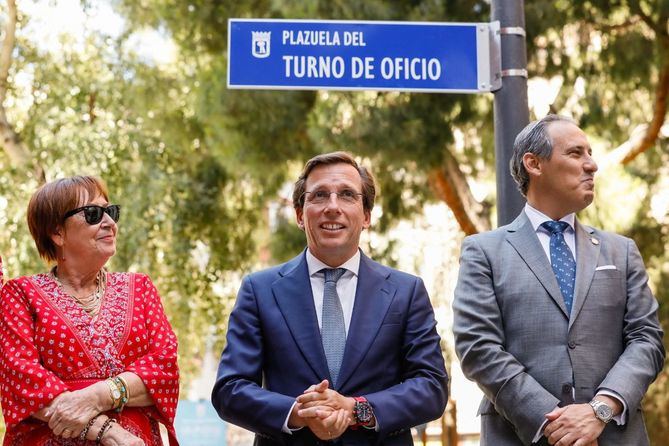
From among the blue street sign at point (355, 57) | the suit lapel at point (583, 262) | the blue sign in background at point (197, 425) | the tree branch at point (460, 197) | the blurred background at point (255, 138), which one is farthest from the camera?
the blue sign in background at point (197, 425)

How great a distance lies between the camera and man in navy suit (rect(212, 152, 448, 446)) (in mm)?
3127

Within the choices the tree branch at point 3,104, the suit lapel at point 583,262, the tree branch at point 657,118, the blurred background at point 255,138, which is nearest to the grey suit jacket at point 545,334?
the suit lapel at point 583,262

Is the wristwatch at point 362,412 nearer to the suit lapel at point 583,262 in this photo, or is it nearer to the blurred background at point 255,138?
the suit lapel at point 583,262

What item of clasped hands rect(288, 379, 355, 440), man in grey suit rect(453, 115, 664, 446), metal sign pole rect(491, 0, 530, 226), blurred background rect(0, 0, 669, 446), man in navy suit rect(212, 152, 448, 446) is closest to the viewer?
clasped hands rect(288, 379, 355, 440)

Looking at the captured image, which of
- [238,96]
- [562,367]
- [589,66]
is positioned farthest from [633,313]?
[238,96]

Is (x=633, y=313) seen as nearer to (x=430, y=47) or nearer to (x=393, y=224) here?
(x=430, y=47)

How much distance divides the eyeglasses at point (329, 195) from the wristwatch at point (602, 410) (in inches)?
42.6

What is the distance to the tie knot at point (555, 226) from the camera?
11.8 feet

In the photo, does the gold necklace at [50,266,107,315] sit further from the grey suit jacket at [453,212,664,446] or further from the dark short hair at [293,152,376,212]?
the grey suit jacket at [453,212,664,446]

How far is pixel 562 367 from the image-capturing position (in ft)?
10.9

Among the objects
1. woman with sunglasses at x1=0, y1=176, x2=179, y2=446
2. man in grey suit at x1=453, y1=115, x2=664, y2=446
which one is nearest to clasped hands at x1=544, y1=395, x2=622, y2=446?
man in grey suit at x1=453, y1=115, x2=664, y2=446

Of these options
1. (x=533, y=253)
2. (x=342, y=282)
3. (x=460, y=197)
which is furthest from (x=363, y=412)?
(x=460, y=197)

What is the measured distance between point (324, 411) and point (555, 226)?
118 cm

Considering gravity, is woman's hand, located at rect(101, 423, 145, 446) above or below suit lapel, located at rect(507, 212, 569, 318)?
below
